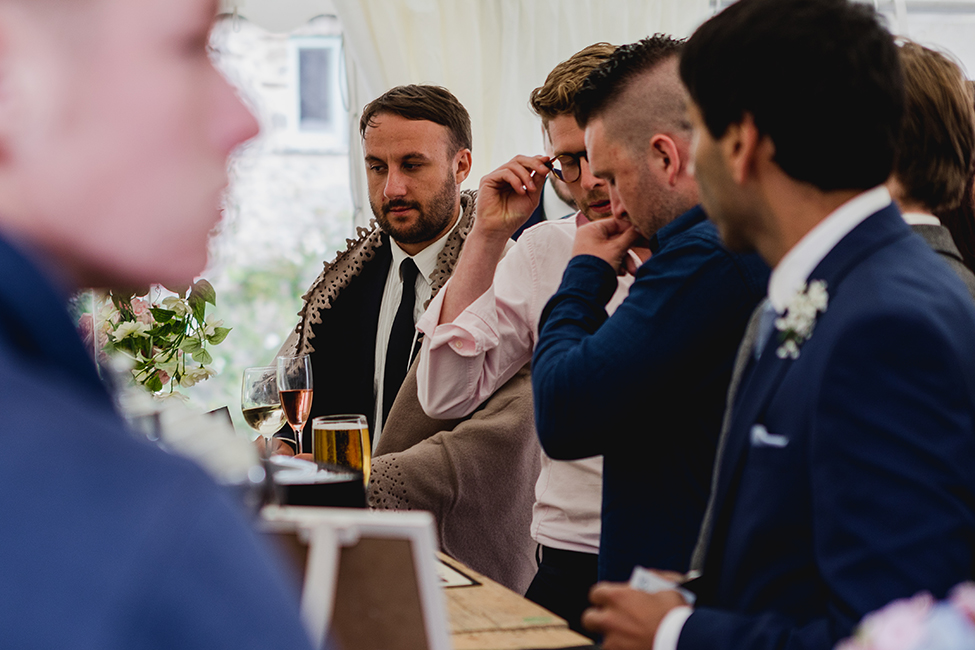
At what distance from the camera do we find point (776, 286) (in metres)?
0.88

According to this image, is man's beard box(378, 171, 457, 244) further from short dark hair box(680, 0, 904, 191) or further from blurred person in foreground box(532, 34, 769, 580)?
short dark hair box(680, 0, 904, 191)

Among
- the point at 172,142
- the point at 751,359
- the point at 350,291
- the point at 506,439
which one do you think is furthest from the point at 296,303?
the point at 172,142

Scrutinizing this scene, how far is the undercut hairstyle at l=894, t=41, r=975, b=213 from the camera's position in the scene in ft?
4.29

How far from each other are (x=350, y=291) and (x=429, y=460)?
768 mm

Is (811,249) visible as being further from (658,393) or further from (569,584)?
(569,584)

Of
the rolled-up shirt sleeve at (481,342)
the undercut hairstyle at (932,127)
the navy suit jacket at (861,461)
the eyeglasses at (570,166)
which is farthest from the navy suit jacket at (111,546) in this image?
the eyeglasses at (570,166)

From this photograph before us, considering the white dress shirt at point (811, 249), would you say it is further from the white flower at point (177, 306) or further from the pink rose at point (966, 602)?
the white flower at point (177, 306)

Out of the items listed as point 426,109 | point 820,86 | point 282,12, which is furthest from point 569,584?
point 282,12

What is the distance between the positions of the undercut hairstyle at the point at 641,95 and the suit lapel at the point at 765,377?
0.51m

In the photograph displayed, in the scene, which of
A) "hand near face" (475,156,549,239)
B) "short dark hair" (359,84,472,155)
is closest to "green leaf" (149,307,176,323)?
"hand near face" (475,156,549,239)

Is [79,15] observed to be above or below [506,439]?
above

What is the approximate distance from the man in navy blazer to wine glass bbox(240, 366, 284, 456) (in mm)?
960

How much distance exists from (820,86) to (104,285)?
28.9 inches

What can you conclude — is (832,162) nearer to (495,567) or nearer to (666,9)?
(495,567)
